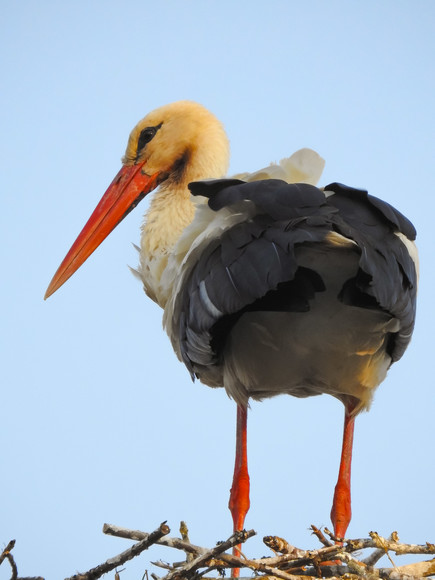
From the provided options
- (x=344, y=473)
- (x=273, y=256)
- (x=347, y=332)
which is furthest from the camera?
(x=344, y=473)

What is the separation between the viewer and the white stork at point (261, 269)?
3.63 meters

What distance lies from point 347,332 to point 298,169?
A: 31.5 inches

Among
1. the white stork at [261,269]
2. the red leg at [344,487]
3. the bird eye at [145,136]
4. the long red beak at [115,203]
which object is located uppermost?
the bird eye at [145,136]

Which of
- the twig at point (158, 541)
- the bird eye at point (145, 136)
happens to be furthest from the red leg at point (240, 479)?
the bird eye at point (145, 136)

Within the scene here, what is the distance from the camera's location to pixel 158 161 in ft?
18.2

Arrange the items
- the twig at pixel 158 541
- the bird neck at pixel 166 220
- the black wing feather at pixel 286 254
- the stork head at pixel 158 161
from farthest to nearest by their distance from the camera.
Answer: the stork head at pixel 158 161 < the bird neck at pixel 166 220 < the black wing feather at pixel 286 254 < the twig at pixel 158 541

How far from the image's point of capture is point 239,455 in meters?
5.05

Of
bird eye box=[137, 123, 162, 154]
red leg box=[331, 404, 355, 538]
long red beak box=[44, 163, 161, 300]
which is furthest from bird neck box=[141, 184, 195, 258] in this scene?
red leg box=[331, 404, 355, 538]

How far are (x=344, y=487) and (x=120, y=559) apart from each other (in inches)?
72.3

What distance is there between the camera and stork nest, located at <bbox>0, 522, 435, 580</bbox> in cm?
336

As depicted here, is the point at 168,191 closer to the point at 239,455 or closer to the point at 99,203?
the point at 99,203

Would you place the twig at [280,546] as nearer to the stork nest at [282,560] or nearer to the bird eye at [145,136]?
the stork nest at [282,560]

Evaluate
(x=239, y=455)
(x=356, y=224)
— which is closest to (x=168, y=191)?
(x=239, y=455)

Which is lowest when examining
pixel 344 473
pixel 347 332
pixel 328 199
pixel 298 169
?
pixel 344 473
